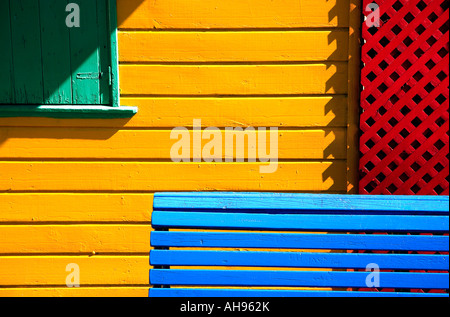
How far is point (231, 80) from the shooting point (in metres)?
3.32

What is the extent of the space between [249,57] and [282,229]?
1.43 meters

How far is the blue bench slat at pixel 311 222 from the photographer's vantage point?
228cm

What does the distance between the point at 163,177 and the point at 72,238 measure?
0.76 meters

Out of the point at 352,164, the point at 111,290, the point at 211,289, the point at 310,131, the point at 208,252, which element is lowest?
the point at 111,290

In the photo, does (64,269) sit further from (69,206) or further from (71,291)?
(69,206)

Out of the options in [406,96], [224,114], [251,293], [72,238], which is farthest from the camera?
[72,238]

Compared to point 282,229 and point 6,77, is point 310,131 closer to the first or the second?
point 282,229

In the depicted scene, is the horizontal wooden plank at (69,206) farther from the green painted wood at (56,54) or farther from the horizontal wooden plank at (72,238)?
the green painted wood at (56,54)

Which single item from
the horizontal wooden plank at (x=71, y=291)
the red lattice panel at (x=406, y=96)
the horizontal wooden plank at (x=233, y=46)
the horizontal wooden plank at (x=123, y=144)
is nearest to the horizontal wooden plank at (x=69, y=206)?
the horizontal wooden plank at (x=123, y=144)

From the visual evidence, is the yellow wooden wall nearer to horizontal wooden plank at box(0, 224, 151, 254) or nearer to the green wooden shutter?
horizontal wooden plank at box(0, 224, 151, 254)

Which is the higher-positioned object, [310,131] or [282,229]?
[310,131]

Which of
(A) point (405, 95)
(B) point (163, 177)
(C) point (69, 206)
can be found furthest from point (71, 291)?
(A) point (405, 95)

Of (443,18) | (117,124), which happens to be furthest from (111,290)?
(443,18)

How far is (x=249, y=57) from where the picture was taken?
3301 millimetres
